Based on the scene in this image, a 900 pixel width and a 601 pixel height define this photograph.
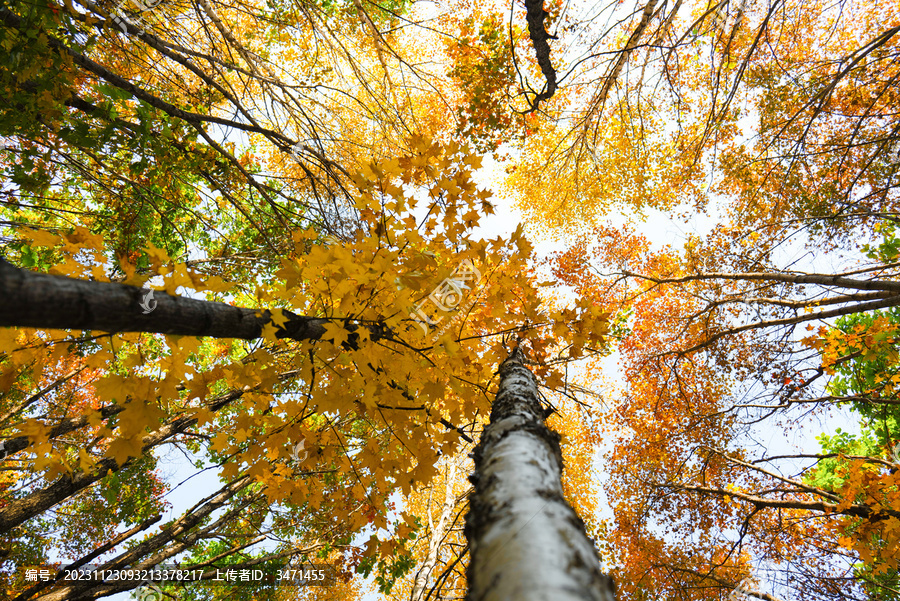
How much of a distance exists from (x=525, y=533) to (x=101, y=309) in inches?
44.0

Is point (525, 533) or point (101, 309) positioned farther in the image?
point (101, 309)

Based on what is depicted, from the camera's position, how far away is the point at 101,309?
808mm

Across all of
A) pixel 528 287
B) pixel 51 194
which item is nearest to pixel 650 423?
pixel 528 287

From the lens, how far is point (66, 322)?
77 centimetres

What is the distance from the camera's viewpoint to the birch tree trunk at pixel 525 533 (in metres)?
0.59

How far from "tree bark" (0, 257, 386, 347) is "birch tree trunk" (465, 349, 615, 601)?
3.25ft

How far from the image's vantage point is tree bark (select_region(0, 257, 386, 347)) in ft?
2.19

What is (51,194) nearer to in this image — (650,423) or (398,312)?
(398,312)

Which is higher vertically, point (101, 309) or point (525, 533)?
point (101, 309)

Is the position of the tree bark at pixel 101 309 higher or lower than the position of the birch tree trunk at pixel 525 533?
higher

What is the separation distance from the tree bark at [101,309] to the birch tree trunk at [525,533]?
0.99 meters

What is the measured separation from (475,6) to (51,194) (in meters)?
6.58

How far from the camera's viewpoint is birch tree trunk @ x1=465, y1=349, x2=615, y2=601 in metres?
0.59

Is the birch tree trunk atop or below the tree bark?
below
